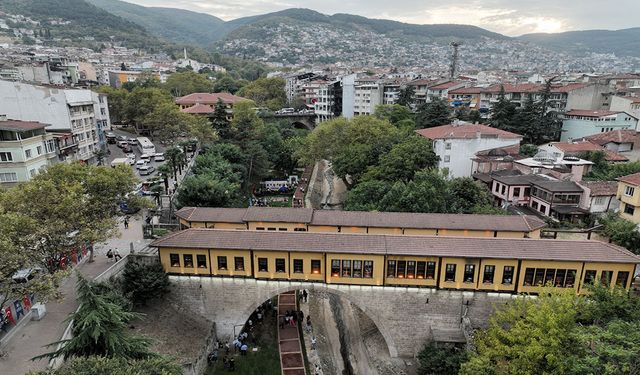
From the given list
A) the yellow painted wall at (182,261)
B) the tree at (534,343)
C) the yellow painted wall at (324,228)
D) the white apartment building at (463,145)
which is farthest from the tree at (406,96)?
the tree at (534,343)

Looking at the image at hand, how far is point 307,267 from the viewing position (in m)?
24.0

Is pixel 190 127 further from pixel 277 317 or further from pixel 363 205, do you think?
pixel 277 317

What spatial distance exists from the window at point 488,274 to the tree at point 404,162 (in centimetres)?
2012

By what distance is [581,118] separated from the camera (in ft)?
182

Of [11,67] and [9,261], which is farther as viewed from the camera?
[11,67]

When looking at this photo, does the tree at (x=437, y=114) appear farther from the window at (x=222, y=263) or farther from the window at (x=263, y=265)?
the window at (x=222, y=263)

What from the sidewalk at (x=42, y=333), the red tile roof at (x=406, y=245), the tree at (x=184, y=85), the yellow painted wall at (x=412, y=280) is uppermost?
the tree at (x=184, y=85)

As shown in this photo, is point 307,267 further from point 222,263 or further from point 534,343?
point 534,343

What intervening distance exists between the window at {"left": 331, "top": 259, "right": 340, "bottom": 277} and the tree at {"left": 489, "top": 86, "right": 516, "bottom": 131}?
4186 centimetres

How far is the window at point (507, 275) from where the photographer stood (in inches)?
893

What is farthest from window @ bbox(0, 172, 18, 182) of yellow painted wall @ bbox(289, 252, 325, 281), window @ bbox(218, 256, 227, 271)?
yellow painted wall @ bbox(289, 252, 325, 281)

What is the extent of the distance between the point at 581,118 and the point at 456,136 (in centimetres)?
2402

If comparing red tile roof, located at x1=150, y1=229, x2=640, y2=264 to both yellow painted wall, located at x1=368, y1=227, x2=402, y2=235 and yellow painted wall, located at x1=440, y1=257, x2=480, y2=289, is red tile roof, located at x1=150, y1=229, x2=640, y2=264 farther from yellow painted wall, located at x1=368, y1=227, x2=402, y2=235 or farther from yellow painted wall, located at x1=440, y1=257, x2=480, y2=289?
yellow painted wall, located at x1=368, y1=227, x2=402, y2=235

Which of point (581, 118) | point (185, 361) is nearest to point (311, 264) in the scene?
point (185, 361)
